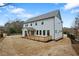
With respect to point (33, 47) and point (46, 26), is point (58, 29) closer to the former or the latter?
point (46, 26)

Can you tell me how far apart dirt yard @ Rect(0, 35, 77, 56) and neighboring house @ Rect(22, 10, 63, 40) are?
0.33 feet

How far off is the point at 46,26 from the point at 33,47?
0.35 m

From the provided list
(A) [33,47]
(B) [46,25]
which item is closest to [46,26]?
(B) [46,25]

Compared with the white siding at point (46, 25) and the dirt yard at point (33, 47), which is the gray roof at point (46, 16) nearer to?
the white siding at point (46, 25)

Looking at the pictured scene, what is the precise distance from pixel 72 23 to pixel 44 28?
15.7 inches

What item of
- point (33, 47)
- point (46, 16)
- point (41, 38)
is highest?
point (46, 16)

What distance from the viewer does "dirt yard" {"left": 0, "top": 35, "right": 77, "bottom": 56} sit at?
3.29 meters

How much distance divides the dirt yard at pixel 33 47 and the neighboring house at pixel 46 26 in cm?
10

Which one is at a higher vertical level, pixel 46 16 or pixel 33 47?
pixel 46 16

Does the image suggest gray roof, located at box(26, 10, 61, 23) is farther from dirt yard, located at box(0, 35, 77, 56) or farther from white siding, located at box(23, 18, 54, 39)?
dirt yard, located at box(0, 35, 77, 56)

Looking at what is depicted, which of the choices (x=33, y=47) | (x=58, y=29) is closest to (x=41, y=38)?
(x=33, y=47)

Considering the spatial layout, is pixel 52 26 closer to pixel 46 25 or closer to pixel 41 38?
pixel 46 25

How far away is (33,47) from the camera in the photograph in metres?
3.31

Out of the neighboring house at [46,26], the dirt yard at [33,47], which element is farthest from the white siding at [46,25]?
the dirt yard at [33,47]
